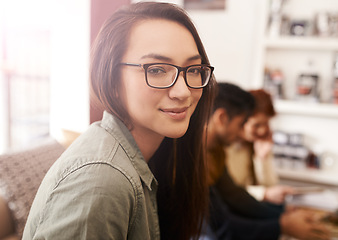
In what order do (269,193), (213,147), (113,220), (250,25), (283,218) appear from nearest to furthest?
(113,220) < (213,147) < (283,218) < (269,193) < (250,25)

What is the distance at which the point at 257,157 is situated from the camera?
1764 millimetres

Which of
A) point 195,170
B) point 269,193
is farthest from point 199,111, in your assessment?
point 269,193

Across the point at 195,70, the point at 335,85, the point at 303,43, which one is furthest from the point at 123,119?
the point at 335,85

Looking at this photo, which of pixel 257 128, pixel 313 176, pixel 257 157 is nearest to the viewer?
pixel 257 128

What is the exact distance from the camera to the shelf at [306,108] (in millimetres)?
1793

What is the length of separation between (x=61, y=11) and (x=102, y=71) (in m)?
0.14

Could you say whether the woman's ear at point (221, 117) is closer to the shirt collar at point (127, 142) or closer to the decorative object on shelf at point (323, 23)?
the shirt collar at point (127, 142)

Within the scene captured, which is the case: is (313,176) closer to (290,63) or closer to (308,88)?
(308,88)

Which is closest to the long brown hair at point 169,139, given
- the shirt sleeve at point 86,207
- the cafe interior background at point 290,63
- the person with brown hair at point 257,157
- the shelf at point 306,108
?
the shirt sleeve at point 86,207

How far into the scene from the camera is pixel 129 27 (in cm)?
43

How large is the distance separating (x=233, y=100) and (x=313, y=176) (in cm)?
121

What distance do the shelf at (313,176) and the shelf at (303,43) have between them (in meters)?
0.79

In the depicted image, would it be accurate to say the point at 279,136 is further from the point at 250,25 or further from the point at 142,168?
the point at 142,168

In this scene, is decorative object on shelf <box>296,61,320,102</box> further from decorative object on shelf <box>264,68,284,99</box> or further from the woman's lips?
the woman's lips
